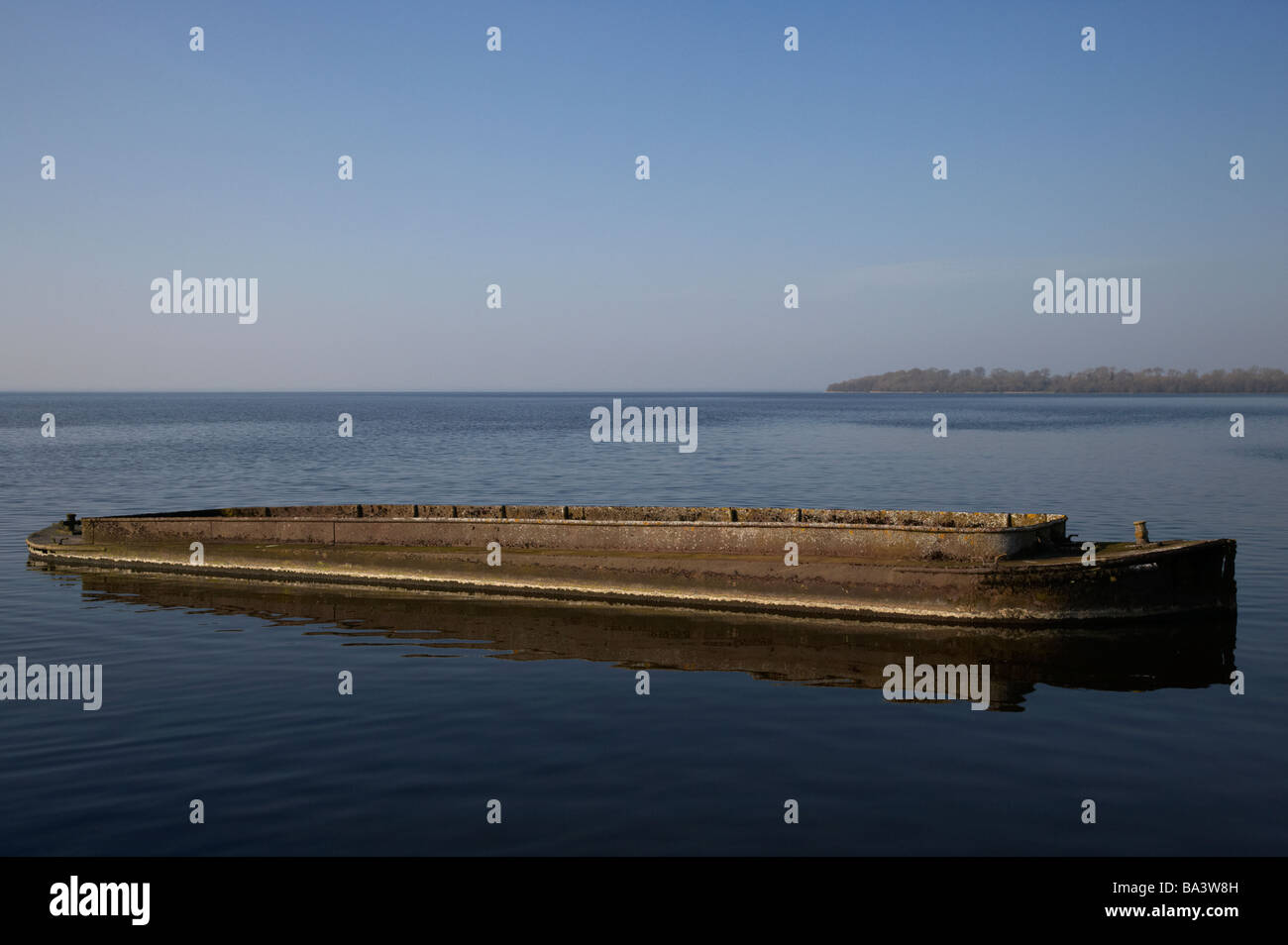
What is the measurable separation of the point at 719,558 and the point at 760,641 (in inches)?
146

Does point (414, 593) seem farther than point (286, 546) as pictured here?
No

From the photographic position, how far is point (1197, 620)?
21547mm

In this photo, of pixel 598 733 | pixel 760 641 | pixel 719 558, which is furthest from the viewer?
pixel 719 558

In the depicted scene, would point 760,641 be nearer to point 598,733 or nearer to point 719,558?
point 719,558

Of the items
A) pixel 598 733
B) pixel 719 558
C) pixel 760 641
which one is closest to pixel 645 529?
pixel 719 558

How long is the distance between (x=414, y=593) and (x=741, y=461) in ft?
145

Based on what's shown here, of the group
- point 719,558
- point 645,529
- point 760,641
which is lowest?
point 760,641

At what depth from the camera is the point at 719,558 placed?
959 inches

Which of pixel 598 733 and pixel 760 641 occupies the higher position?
pixel 760 641

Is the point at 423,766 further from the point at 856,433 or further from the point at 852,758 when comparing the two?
the point at 856,433

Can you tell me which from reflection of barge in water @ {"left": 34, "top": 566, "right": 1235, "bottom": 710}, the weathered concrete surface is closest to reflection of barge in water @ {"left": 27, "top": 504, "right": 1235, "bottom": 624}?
the weathered concrete surface

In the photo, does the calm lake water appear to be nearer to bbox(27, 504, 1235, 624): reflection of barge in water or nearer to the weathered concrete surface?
bbox(27, 504, 1235, 624): reflection of barge in water
